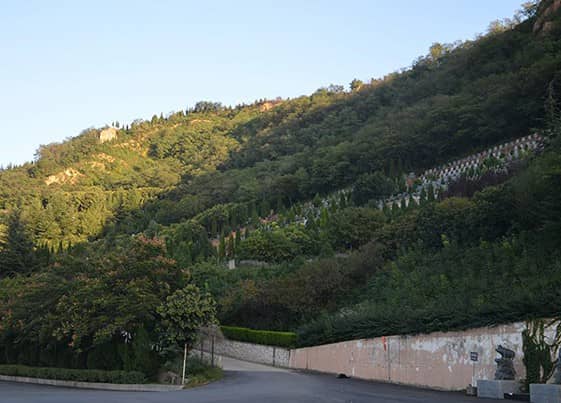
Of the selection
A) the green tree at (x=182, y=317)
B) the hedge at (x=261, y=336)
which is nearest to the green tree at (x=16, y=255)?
the hedge at (x=261, y=336)

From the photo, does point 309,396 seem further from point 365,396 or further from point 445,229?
point 445,229

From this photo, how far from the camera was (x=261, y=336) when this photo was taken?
102ft

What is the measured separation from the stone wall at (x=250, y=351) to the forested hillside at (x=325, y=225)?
143cm

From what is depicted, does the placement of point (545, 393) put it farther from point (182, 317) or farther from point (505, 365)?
point (182, 317)

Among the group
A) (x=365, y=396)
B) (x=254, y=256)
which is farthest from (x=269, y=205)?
(x=365, y=396)

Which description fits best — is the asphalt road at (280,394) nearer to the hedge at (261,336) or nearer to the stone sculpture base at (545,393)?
the stone sculpture base at (545,393)

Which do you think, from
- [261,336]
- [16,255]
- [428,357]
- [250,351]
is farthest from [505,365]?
[16,255]

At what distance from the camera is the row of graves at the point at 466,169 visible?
4731cm

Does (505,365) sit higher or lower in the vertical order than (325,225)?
lower

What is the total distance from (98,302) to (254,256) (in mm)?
20031

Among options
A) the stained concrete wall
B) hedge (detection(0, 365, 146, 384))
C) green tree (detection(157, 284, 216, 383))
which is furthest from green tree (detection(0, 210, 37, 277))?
the stained concrete wall

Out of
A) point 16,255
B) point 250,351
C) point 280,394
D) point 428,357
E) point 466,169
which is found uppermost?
point 466,169

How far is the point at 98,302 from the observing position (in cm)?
2403

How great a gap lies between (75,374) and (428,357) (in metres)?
14.1
